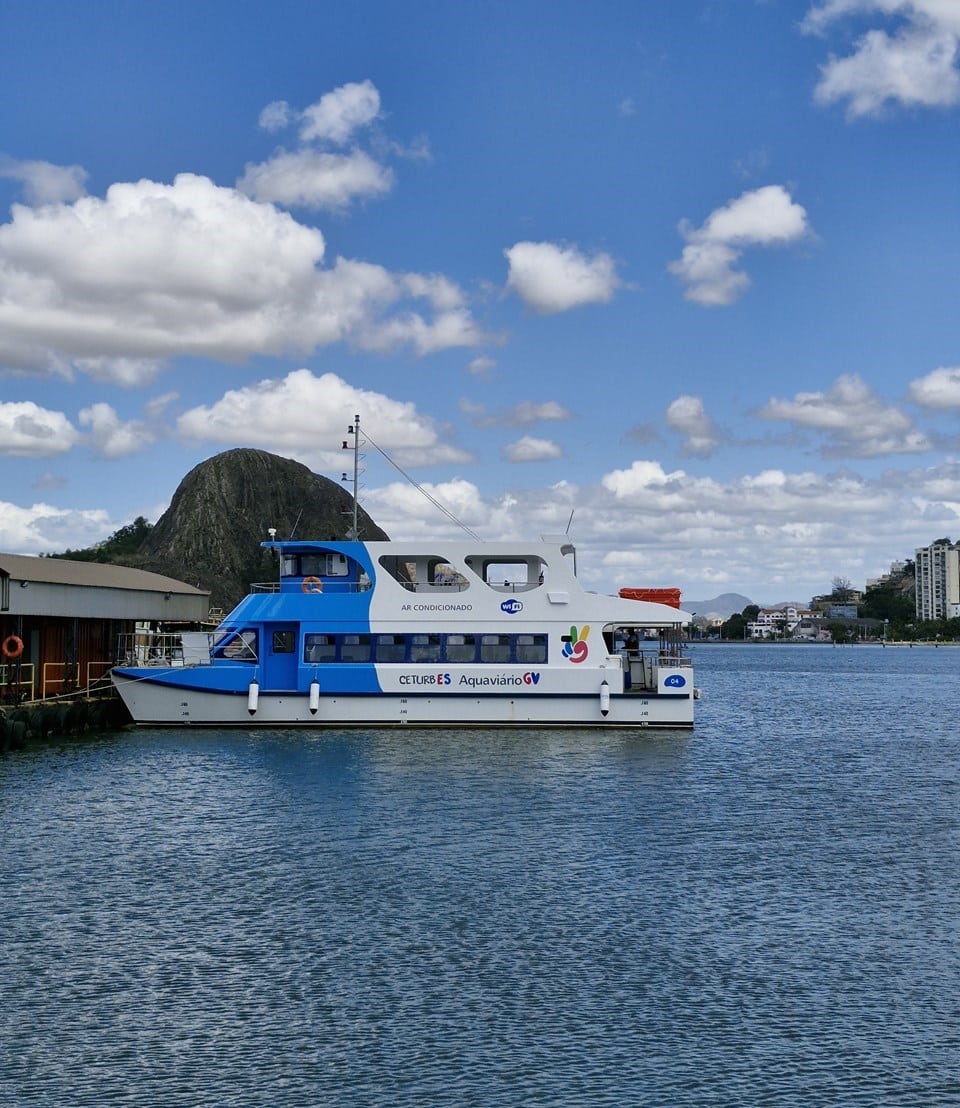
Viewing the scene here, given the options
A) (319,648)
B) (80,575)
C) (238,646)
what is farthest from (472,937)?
(80,575)

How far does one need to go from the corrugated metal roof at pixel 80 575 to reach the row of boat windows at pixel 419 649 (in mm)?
10224

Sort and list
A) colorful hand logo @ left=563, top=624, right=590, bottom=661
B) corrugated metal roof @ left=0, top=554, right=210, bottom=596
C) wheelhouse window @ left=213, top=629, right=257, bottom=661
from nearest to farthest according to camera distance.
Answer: colorful hand logo @ left=563, top=624, right=590, bottom=661, wheelhouse window @ left=213, top=629, right=257, bottom=661, corrugated metal roof @ left=0, top=554, right=210, bottom=596

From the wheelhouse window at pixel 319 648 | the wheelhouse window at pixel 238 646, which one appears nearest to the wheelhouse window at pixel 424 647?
the wheelhouse window at pixel 319 648

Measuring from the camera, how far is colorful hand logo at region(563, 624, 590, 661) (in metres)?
38.1

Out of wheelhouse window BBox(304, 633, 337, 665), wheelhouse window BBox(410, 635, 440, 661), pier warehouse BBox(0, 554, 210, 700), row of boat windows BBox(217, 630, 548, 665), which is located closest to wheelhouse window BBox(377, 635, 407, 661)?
row of boat windows BBox(217, 630, 548, 665)

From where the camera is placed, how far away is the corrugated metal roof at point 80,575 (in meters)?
40.4

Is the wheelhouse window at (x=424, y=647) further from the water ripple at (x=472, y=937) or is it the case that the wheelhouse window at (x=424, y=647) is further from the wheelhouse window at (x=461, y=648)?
the water ripple at (x=472, y=937)

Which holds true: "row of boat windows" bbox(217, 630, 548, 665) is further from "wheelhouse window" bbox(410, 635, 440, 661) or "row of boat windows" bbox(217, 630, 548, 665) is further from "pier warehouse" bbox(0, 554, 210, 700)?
"pier warehouse" bbox(0, 554, 210, 700)

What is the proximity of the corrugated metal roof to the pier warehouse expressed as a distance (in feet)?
0.15

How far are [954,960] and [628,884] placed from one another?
5382 mm

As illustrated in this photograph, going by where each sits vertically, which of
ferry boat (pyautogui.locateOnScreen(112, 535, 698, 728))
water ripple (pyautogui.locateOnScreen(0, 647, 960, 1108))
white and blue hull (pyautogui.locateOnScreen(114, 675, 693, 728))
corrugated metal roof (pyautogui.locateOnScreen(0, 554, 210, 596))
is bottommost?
water ripple (pyautogui.locateOnScreen(0, 647, 960, 1108))

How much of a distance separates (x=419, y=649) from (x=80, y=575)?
16420 mm

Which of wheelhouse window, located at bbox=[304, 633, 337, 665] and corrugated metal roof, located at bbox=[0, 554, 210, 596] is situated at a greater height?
corrugated metal roof, located at bbox=[0, 554, 210, 596]

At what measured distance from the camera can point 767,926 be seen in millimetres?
17172
